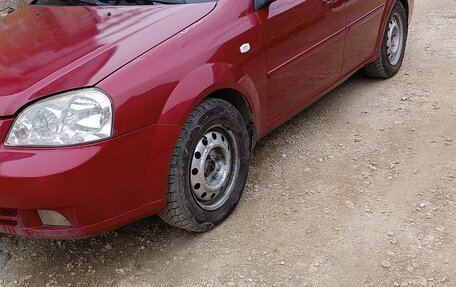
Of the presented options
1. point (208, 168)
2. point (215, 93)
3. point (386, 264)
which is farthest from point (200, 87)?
point (386, 264)

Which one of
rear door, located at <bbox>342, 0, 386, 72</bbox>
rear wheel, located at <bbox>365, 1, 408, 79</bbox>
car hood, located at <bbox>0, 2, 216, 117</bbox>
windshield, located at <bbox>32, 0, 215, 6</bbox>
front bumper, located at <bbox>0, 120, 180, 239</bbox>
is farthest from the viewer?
rear wheel, located at <bbox>365, 1, 408, 79</bbox>

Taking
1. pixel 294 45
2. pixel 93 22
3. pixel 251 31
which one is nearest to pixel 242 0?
pixel 251 31

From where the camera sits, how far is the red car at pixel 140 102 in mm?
2441

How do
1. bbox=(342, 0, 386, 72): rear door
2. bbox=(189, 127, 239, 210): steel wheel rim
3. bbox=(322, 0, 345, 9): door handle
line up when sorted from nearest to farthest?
bbox=(189, 127, 239, 210): steel wheel rim, bbox=(322, 0, 345, 9): door handle, bbox=(342, 0, 386, 72): rear door

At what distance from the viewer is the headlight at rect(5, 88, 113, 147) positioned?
95.8 inches

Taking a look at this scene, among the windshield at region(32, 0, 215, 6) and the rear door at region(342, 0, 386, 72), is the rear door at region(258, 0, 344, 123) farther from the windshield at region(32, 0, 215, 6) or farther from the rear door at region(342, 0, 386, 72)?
the windshield at region(32, 0, 215, 6)

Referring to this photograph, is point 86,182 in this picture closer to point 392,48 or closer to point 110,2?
point 110,2

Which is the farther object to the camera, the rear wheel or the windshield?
the rear wheel

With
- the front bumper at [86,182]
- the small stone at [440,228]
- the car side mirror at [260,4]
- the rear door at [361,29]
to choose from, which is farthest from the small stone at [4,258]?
the rear door at [361,29]

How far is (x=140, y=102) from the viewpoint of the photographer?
8.39 feet

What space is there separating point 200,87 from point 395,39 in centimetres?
298

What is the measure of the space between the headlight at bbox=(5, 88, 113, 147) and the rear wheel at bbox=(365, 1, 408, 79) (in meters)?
3.13

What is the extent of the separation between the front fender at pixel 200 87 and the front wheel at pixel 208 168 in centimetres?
9

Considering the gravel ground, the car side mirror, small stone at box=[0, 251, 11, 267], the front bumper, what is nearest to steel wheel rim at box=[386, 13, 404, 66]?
the gravel ground
